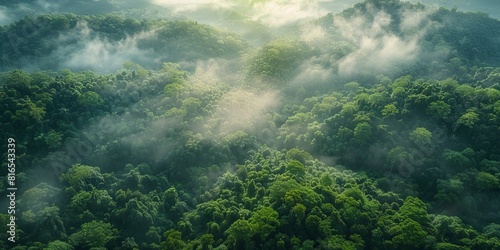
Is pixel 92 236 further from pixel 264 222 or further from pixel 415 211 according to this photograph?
pixel 415 211

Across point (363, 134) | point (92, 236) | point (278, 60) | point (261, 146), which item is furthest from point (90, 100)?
point (363, 134)

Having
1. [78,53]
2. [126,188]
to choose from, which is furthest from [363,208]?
[78,53]

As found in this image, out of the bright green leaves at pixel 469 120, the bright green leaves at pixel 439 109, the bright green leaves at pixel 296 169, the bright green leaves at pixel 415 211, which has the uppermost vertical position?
the bright green leaves at pixel 439 109

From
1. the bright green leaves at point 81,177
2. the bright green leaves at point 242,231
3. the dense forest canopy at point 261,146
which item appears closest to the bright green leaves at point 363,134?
the dense forest canopy at point 261,146

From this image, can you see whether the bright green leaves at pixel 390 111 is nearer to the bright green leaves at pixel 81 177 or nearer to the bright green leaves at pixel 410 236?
the bright green leaves at pixel 410 236

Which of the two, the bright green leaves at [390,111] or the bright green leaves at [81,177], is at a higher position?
the bright green leaves at [390,111]

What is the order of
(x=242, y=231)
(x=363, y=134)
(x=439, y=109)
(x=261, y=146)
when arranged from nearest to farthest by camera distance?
1. (x=242, y=231)
2. (x=363, y=134)
3. (x=439, y=109)
4. (x=261, y=146)

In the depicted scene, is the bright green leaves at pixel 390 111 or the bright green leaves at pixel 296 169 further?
the bright green leaves at pixel 390 111

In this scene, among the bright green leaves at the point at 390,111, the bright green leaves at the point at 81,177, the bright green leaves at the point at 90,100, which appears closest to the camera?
the bright green leaves at the point at 81,177
